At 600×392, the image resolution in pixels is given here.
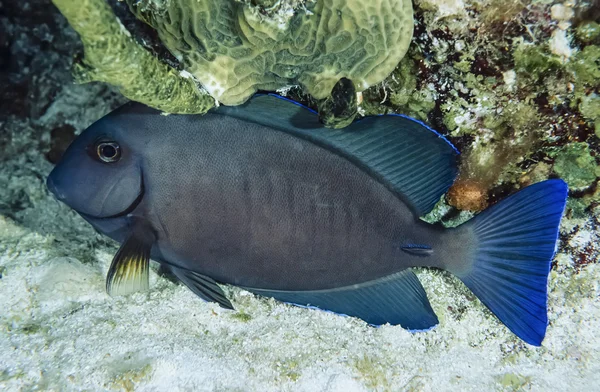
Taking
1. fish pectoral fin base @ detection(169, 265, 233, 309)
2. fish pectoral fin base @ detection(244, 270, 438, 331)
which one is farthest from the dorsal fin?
fish pectoral fin base @ detection(169, 265, 233, 309)

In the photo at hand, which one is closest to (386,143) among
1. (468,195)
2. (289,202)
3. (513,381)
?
(289,202)

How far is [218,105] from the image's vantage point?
2096 mm

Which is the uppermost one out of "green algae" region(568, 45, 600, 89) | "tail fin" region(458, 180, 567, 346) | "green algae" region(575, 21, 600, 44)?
"green algae" region(575, 21, 600, 44)

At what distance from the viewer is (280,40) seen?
1.83 metres

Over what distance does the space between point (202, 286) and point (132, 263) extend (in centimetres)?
43

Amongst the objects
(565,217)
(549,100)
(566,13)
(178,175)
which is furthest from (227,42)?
(565,217)

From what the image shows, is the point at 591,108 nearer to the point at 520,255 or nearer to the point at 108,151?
the point at 520,255

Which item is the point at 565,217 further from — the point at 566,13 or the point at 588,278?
the point at 566,13

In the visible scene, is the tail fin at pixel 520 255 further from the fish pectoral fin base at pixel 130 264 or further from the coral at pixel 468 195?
the fish pectoral fin base at pixel 130 264

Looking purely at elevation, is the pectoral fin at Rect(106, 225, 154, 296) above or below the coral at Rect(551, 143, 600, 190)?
below

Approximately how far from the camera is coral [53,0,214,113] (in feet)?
4.71

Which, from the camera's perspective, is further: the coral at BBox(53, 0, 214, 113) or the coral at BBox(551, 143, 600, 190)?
the coral at BBox(551, 143, 600, 190)

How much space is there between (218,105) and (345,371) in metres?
1.56

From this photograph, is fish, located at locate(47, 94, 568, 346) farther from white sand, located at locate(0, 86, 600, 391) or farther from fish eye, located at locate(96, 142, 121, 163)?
white sand, located at locate(0, 86, 600, 391)
